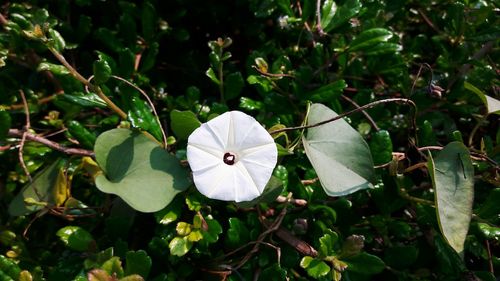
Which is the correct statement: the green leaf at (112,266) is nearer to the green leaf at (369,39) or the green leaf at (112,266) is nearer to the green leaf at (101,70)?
the green leaf at (101,70)

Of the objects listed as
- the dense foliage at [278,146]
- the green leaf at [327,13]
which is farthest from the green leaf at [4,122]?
the green leaf at [327,13]

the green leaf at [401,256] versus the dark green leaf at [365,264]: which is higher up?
the dark green leaf at [365,264]

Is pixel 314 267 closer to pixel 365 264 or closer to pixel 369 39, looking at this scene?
pixel 365 264

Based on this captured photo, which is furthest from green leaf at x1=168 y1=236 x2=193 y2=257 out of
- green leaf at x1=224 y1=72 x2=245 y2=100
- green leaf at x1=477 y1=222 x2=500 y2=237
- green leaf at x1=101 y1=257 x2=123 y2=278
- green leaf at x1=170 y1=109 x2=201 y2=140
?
green leaf at x1=477 y1=222 x2=500 y2=237

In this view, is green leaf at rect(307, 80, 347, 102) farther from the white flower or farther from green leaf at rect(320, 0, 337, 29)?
the white flower

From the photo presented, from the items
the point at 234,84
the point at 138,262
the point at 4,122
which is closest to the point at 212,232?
the point at 138,262

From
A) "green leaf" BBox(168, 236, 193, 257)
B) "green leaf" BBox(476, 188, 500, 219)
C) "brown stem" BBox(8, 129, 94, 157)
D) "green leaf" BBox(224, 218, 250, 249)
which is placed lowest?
"green leaf" BBox(224, 218, 250, 249)

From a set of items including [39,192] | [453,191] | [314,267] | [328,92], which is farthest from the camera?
[328,92]
